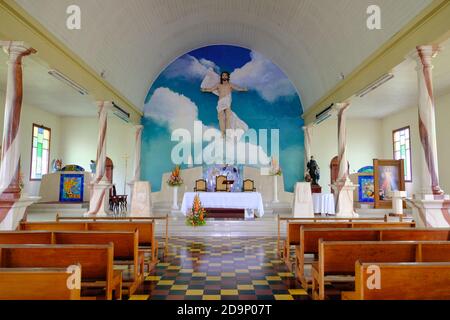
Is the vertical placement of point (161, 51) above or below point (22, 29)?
above

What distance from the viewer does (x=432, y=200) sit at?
6.08 m

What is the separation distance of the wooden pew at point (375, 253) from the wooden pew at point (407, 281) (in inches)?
33.7

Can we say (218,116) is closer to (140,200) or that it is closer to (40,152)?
(140,200)

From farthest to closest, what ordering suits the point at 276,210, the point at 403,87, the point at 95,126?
the point at 95,126, the point at 276,210, the point at 403,87

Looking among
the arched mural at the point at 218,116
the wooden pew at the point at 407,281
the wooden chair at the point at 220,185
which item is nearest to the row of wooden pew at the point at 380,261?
the wooden pew at the point at 407,281

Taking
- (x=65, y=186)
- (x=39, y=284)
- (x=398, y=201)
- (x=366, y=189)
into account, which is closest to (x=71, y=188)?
(x=65, y=186)

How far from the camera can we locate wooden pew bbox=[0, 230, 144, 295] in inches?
149

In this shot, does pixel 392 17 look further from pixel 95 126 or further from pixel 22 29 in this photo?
pixel 95 126

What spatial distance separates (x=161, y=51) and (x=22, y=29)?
6974 mm

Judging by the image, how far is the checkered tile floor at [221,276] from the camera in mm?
3889

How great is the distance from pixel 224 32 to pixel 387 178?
8218 millimetres

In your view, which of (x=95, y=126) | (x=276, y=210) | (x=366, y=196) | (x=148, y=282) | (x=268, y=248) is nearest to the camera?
(x=148, y=282)

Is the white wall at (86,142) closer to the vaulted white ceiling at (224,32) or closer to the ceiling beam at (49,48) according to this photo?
the vaulted white ceiling at (224,32)

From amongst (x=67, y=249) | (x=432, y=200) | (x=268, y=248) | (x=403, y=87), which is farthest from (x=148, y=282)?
(x=403, y=87)
